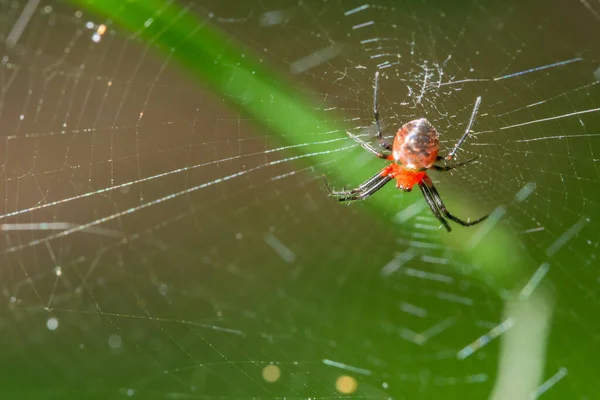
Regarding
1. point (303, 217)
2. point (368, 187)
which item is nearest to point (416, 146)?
point (368, 187)

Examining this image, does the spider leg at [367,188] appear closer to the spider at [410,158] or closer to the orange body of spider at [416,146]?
the spider at [410,158]

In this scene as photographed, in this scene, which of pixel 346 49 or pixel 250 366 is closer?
pixel 250 366

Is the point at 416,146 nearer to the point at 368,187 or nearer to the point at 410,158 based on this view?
the point at 410,158

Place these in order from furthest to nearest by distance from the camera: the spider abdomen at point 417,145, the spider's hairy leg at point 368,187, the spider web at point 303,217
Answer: the spider web at point 303,217 → the spider's hairy leg at point 368,187 → the spider abdomen at point 417,145

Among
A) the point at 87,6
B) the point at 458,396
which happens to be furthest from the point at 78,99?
the point at 458,396

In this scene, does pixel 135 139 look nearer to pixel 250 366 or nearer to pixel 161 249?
pixel 161 249

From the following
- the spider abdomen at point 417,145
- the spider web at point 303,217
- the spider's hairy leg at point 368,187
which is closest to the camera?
the spider abdomen at point 417,145

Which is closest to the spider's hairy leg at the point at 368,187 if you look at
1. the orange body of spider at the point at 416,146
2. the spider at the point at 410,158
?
the spider at the point at 410,158
